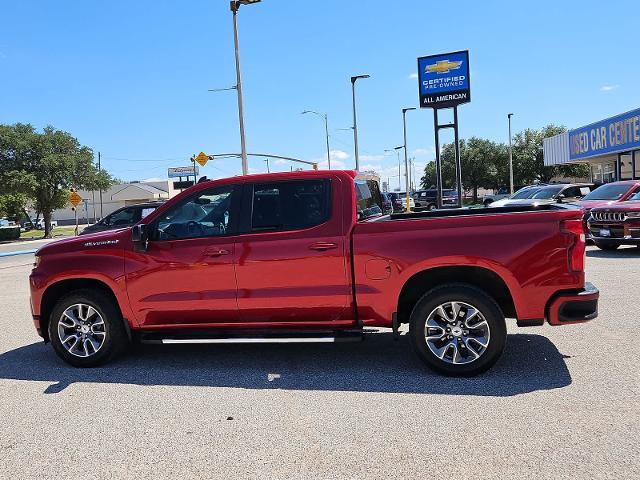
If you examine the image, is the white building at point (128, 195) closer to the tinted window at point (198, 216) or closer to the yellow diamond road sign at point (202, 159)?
the yellow diamond road sign at point (202, 159)

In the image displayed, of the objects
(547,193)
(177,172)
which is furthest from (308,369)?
(177,172)

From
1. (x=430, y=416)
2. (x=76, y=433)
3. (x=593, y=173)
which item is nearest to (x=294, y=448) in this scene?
(x=430, y=416)

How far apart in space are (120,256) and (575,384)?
4.29 metres

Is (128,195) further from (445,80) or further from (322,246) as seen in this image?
(322,246)

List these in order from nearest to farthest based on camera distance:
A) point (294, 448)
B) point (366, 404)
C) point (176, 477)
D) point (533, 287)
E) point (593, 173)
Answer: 1. point (176, 477)
2. point (294, 448)
3. point (366, 404)
4. point (533, 287)
5. point (593, 173)

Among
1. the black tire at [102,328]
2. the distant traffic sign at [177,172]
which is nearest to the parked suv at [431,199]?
the black tire at [102,328]

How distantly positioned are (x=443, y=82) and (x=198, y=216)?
69.1 ft

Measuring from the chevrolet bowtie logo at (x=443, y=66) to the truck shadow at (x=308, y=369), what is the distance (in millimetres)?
20330

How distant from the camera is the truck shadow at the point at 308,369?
5020 mm

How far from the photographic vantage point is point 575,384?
16.0 ft

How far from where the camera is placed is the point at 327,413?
448cm

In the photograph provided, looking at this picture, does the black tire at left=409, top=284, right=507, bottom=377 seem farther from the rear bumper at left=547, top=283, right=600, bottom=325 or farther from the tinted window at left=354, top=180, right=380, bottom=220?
the tinted window at left=354, top=180, right=380, bottom=220

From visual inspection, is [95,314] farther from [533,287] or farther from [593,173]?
[593,173]

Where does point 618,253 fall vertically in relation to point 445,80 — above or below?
below
